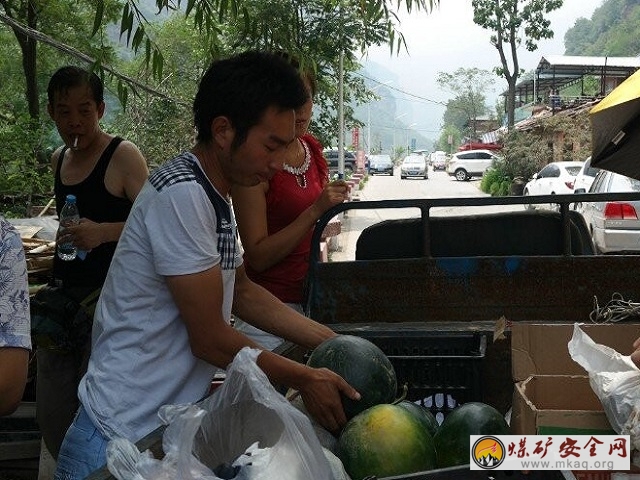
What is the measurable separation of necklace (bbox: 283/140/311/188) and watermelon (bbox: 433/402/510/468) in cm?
148

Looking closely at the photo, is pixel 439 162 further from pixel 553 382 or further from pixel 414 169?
pixel 553 382

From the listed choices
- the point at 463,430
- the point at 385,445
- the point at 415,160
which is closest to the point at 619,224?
the point at 463,430

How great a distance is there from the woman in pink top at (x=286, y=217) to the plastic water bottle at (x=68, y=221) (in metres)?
0.76

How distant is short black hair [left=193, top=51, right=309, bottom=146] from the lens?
2.02 meters

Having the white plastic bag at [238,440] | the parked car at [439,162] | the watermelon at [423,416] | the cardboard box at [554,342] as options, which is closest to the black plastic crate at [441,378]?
the cardboard box at [554,342]

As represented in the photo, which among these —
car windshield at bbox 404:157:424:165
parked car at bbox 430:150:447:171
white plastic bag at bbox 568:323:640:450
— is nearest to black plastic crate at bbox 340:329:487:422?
white plastic bag at bbox 568:323:640:450

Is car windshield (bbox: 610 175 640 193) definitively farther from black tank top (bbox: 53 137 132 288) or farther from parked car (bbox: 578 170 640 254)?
black tank top (bbox: 53 137 132 288)

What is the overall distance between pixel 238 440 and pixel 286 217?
1.64 m

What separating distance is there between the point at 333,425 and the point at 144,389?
1.69 ft

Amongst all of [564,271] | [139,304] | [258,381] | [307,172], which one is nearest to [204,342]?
[139,304]

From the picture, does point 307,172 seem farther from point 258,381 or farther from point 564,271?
point 258,381

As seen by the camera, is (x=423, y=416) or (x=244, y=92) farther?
(x=423, y=416)

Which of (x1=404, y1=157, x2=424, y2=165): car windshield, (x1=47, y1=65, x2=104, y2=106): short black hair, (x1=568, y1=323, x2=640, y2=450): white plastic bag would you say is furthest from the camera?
(x1=404, y1=157, x2=424, y2=165): car windshield

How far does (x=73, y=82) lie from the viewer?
3646 millimetres
